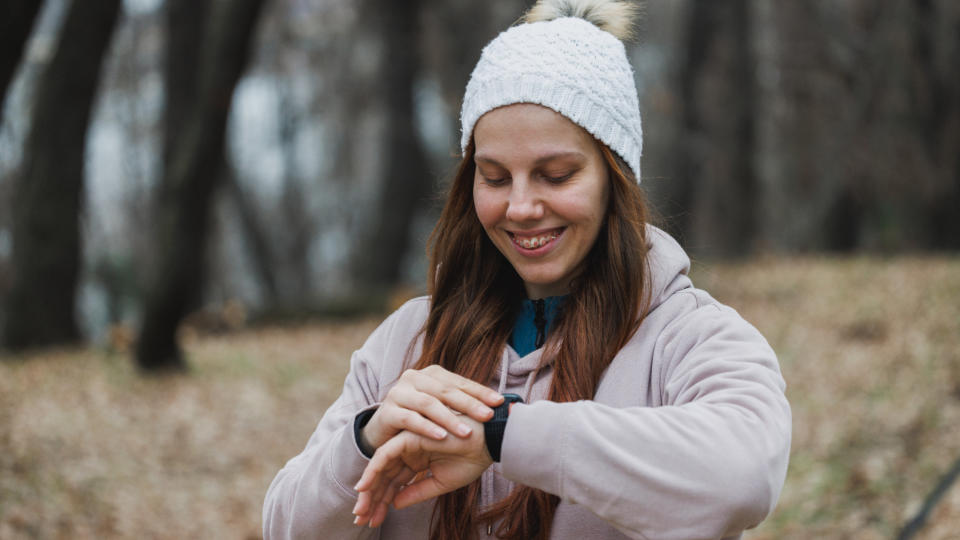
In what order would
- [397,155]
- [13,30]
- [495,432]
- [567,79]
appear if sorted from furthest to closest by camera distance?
[397,155] → [13,30] → [567,79] → [495,432]

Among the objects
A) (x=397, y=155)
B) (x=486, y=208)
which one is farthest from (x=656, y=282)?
(x=397, y=155)

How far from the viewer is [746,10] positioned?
1370cm

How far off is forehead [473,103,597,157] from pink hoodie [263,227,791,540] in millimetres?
317

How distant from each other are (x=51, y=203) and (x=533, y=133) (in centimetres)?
897

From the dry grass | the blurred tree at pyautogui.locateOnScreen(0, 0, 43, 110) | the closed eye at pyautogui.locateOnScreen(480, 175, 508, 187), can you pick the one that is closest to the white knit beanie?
the closed eye at pyautogui.locateOnScreen(480, 175, 508, 187)

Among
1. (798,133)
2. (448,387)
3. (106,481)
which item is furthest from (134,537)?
(798,133)

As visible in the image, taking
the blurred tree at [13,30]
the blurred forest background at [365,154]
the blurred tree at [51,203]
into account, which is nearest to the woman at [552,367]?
the blurred forest background at [365,154]

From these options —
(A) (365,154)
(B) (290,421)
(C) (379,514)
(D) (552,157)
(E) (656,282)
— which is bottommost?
(A) (365,154)

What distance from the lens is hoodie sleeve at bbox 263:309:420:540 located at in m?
1.77

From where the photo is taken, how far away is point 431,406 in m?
1.67

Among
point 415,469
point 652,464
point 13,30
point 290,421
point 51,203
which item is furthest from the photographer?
point 51,203

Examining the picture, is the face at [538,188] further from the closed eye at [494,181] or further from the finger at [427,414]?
the finger at [427,414]

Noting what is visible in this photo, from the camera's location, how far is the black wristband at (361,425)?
1.76 meters

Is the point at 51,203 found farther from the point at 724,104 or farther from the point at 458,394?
the point at 724,104
